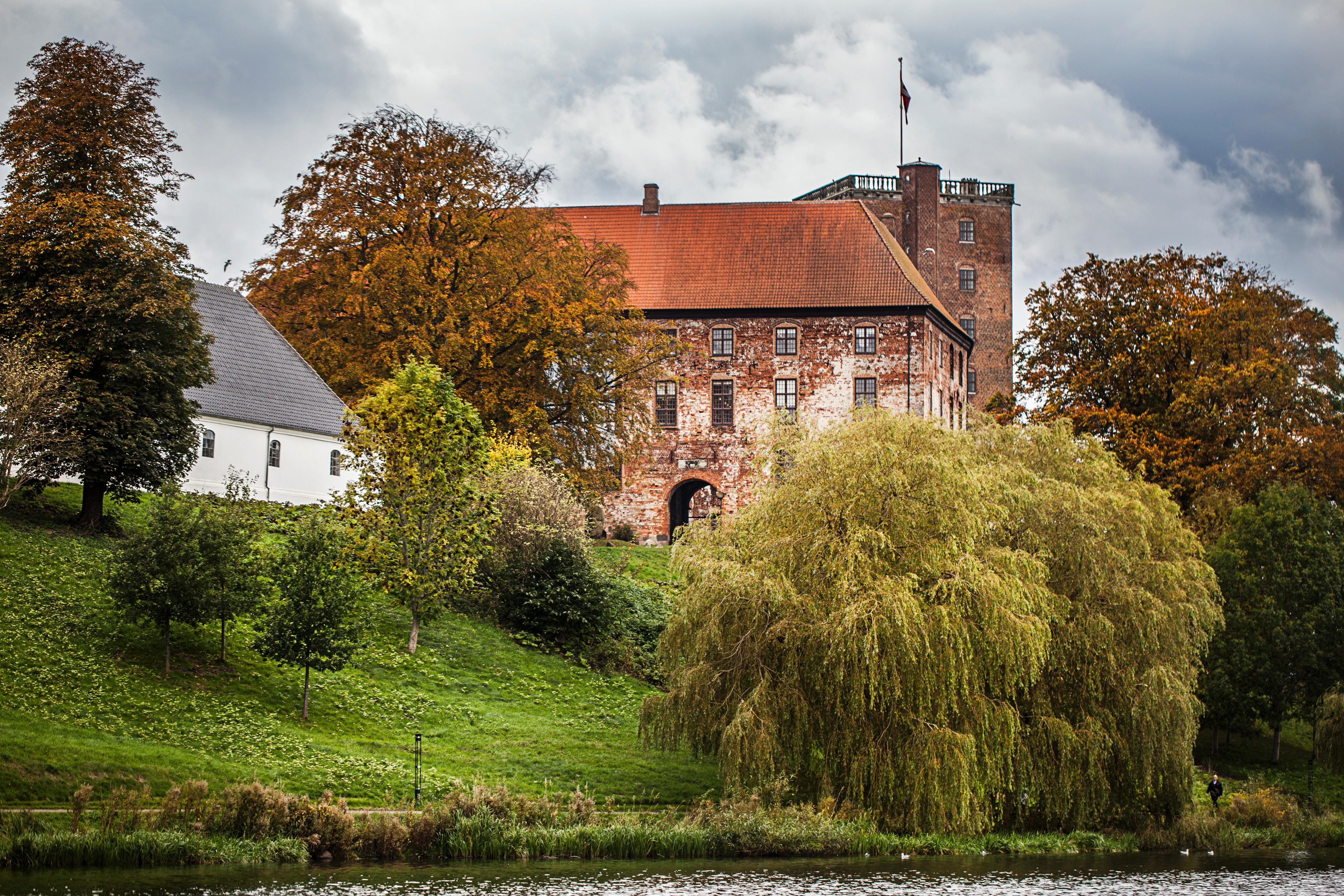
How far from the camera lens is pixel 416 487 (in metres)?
28.0

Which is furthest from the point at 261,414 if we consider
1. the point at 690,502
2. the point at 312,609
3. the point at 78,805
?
the point at 690,502

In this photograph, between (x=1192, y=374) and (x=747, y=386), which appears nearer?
(x=1192, y=374)

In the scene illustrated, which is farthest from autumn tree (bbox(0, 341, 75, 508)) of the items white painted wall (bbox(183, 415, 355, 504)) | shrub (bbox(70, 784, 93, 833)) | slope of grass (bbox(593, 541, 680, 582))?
slope of grass (bbox(593, 541, 680, 582))

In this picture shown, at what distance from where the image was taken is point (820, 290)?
50125 mm

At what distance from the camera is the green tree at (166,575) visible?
22625 millimetres

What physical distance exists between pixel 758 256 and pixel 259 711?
1319 inches

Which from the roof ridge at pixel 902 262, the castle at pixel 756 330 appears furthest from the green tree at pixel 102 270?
the roof ridge at pixel 902 262

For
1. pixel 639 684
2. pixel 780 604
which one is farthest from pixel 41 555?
pixel 780 604

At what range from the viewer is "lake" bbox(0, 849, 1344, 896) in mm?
15633

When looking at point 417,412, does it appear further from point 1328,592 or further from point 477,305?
point 1328,592

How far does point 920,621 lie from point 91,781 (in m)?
12.0

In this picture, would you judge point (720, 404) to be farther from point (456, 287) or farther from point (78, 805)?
point (78, 805)

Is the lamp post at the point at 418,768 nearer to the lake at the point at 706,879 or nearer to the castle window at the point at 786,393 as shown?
the lake at the point at 706,879

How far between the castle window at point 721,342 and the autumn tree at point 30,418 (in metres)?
27.7
